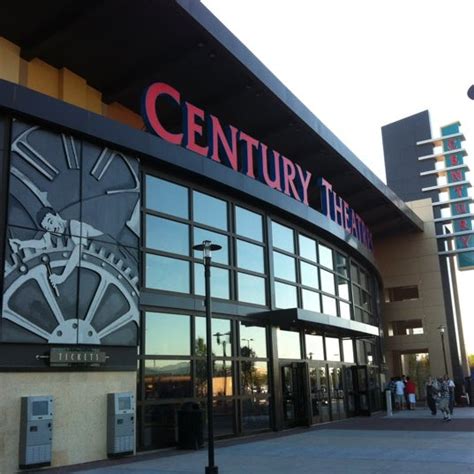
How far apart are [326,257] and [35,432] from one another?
16.3 metres

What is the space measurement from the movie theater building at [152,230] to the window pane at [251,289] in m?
0.07

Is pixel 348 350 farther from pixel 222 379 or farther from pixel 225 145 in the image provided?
pixel 225 145

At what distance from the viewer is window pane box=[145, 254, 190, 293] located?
Result: 15.9m

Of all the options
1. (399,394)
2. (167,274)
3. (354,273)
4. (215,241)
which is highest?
(354,273)

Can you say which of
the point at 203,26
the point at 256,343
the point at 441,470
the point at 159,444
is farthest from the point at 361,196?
the point at 441,470

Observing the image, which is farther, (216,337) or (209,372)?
(216,337)

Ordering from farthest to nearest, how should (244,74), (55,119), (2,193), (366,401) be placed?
(366,401) < (244,74) < (55,119) < (2,193)

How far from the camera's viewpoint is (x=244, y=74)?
18.5 m

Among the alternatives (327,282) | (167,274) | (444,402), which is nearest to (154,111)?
(167,274)

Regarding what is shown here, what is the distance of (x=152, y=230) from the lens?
16188 millimetres

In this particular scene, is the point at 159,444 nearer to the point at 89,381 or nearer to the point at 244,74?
the point at 89,381

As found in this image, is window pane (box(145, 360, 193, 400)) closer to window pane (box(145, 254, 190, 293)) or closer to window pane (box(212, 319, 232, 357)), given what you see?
window pane (box(212, 319, 232, 357))

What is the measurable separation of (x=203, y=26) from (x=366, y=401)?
60.1ft

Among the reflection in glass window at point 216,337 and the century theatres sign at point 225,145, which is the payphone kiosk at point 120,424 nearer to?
the reflection in glass window at point 216,337
